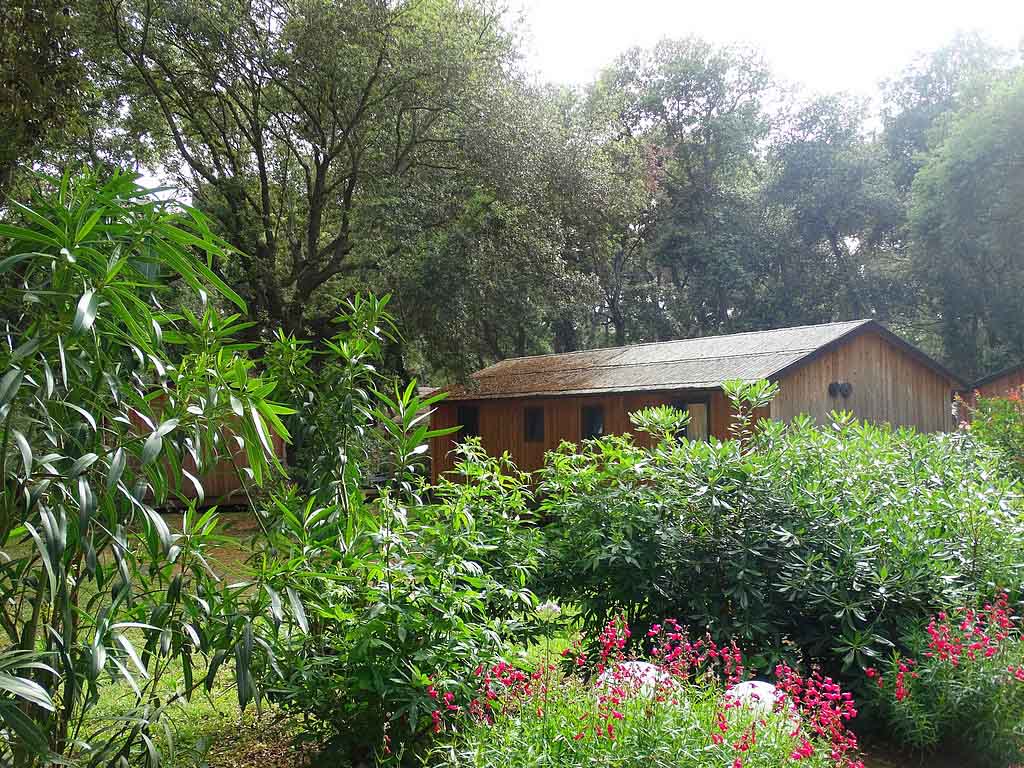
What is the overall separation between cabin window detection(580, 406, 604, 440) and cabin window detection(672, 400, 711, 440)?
1.89 m

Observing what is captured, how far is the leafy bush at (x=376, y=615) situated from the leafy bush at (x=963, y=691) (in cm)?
192

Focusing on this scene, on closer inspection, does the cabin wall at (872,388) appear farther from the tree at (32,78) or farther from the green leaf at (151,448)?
the green leaf at (151,448)

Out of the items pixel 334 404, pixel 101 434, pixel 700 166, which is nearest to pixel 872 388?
pixel 334 404

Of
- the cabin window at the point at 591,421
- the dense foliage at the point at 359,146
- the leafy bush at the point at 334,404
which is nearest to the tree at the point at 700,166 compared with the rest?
the dense foliage at the point at 359,146

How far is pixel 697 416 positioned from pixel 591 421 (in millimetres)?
2516

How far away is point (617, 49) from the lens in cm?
3384

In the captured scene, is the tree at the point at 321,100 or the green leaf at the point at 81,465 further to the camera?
the tree at the point at 321,100

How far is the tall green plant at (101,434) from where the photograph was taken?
216 centimetres

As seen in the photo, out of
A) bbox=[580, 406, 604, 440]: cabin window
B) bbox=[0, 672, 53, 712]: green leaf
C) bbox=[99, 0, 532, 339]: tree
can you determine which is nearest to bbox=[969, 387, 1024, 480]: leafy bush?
bbox=[580, 406, 604, 440]: cabin window

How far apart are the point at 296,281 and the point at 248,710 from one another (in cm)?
1286

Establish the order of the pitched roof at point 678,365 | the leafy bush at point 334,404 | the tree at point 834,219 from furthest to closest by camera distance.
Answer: the tree at point 834,219, the pitched roof at point 678,365, the leafy bush at point 334,404

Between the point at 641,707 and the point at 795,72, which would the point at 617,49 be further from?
the point at 641,707

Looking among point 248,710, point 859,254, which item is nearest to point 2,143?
point 248,710

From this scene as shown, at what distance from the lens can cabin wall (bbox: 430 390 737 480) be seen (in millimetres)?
14570
